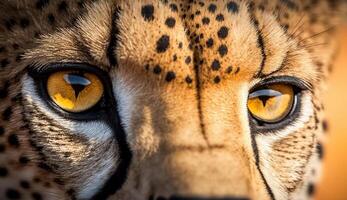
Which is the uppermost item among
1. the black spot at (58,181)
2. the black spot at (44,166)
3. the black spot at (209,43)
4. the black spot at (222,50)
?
the black spot at (209,43)

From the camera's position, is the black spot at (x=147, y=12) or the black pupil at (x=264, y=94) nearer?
the black spot at (x=147, y=12)

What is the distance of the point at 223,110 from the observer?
204 centimetres

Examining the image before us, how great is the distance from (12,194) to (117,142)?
377 millimetres

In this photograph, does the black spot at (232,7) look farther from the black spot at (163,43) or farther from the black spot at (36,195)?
the black spot at (36,195)

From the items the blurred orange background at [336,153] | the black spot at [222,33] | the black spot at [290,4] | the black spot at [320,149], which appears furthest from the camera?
the blurred orange background at [336,153]

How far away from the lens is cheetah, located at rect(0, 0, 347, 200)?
196 centimetres

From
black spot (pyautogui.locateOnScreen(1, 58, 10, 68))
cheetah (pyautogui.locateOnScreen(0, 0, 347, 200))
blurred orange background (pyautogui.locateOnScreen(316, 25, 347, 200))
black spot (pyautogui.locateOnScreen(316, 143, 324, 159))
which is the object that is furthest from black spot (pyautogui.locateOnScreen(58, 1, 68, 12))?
blurred orange background (pyautogui.locateOnScreen(316, 25, 347, 200))

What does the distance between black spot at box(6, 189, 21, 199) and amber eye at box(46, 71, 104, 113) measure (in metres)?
0.30

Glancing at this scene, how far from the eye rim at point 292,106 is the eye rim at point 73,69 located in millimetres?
462

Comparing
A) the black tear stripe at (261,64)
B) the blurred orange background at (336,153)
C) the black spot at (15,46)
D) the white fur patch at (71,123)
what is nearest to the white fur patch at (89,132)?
the white fur patch at (71,123)

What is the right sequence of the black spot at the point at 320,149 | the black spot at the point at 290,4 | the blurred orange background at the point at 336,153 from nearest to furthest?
1. the black spot at the point at 290,4
2. the black spot at the point at 320,149
3. the blurred orange background at the point at 336,153

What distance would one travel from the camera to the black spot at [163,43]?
2018 mm

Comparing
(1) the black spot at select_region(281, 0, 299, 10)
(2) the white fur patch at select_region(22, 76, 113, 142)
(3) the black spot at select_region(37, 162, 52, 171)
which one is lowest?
(3) the black spot at select_region(37, 162, 52, 171)

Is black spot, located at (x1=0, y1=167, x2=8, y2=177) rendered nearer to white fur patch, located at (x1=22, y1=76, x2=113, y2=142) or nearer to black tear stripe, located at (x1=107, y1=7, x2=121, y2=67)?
white fur patch, located at (x1=22, y1=76, x2=113, y2=142)
